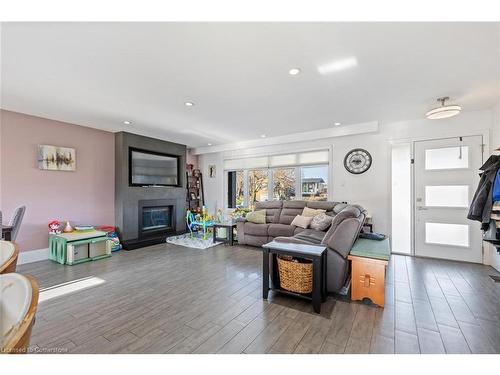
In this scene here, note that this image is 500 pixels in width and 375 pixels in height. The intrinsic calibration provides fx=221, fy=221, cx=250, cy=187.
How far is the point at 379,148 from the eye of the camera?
4465mm

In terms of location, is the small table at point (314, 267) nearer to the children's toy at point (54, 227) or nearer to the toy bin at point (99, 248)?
the toy bin at point (99, 248)

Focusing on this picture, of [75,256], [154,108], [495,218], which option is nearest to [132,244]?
[75,256]

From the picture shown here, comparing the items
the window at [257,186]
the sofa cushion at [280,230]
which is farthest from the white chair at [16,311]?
the window at [257,186]

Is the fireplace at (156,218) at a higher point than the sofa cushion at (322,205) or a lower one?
lower

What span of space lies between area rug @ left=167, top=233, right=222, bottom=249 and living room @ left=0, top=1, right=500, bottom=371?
95 millimetres

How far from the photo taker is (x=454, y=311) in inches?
84.8

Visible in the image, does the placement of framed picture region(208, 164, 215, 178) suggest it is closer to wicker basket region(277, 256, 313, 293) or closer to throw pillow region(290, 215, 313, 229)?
throw pillow region(290, 215, 313, 229)

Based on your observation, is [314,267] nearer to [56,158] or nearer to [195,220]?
[195,220]

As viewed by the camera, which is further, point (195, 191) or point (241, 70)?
point (195, 191)

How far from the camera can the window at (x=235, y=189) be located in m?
6.48

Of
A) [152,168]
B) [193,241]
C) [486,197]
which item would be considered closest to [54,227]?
[152,168]

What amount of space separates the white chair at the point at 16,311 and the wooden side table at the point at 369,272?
2507mm

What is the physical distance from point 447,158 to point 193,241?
5.21 meters

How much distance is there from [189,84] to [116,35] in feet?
3.22
